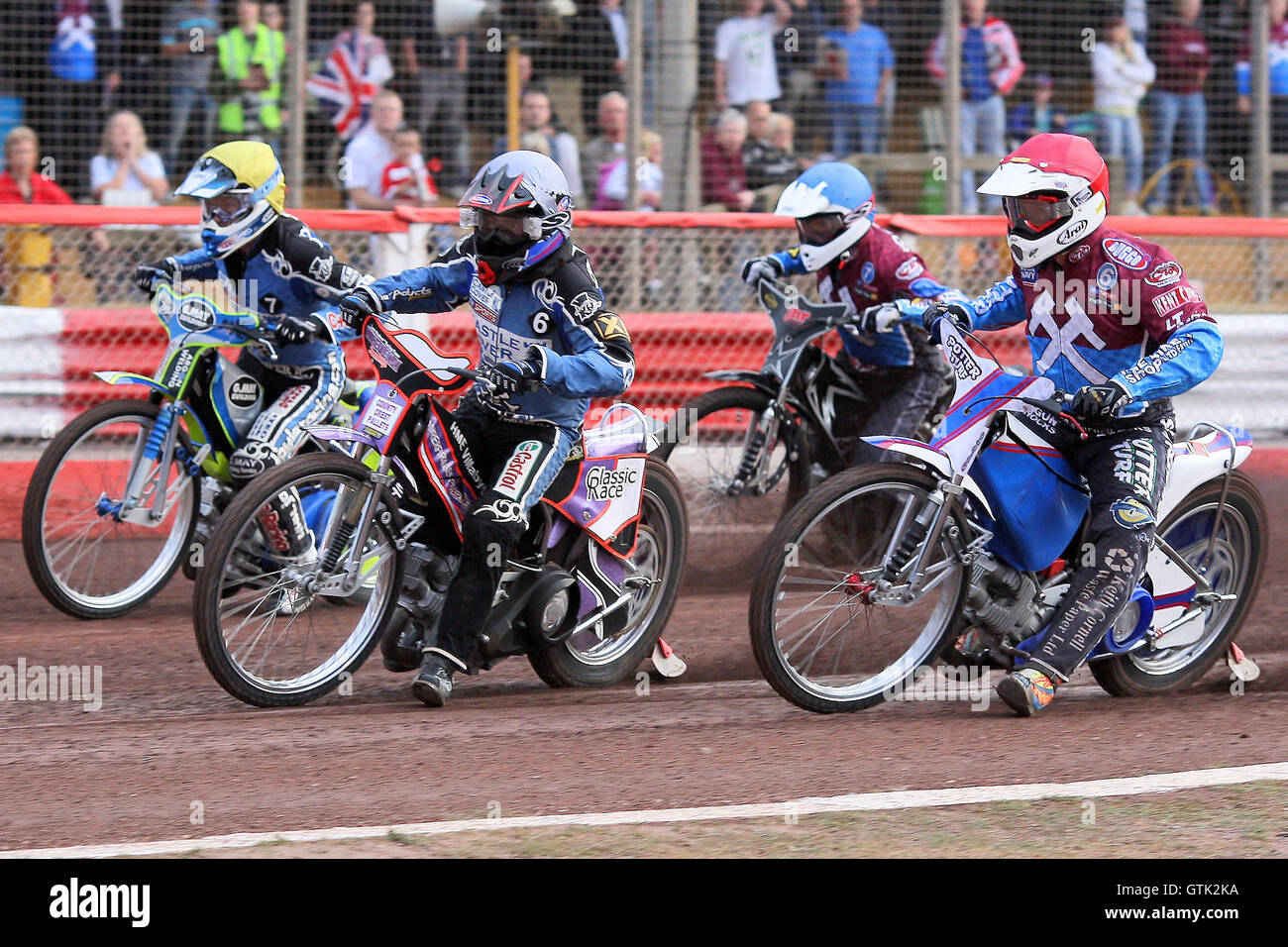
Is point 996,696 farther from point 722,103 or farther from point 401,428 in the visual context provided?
point 722,103

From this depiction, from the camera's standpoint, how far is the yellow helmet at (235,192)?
7.63 m

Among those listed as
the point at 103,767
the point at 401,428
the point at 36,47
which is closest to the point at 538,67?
the point at 36,47

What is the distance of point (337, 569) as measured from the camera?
602 centimetres

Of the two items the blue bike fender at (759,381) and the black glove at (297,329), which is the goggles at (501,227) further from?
the blue bike fender at (759,381)

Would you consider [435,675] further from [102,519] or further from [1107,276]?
[1107,276]

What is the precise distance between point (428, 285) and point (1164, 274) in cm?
251

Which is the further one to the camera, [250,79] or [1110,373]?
[250,79]

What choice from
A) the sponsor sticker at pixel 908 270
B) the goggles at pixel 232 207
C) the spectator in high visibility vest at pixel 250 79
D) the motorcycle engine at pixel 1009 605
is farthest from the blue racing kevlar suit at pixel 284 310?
the spectator in high visibility vest at pixel 250 79

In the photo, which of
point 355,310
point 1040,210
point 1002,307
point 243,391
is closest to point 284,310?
point 243,391

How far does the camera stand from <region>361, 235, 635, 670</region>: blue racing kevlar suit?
6047 mm

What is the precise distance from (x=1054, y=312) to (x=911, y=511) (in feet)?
2.83

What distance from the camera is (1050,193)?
5988 millimetres

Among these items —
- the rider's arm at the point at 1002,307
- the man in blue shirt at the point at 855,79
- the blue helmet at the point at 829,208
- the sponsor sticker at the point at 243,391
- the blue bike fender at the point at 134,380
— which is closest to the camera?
the rider's arm at the point at 1002,307

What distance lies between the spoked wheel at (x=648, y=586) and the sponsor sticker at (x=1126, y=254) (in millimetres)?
1781
